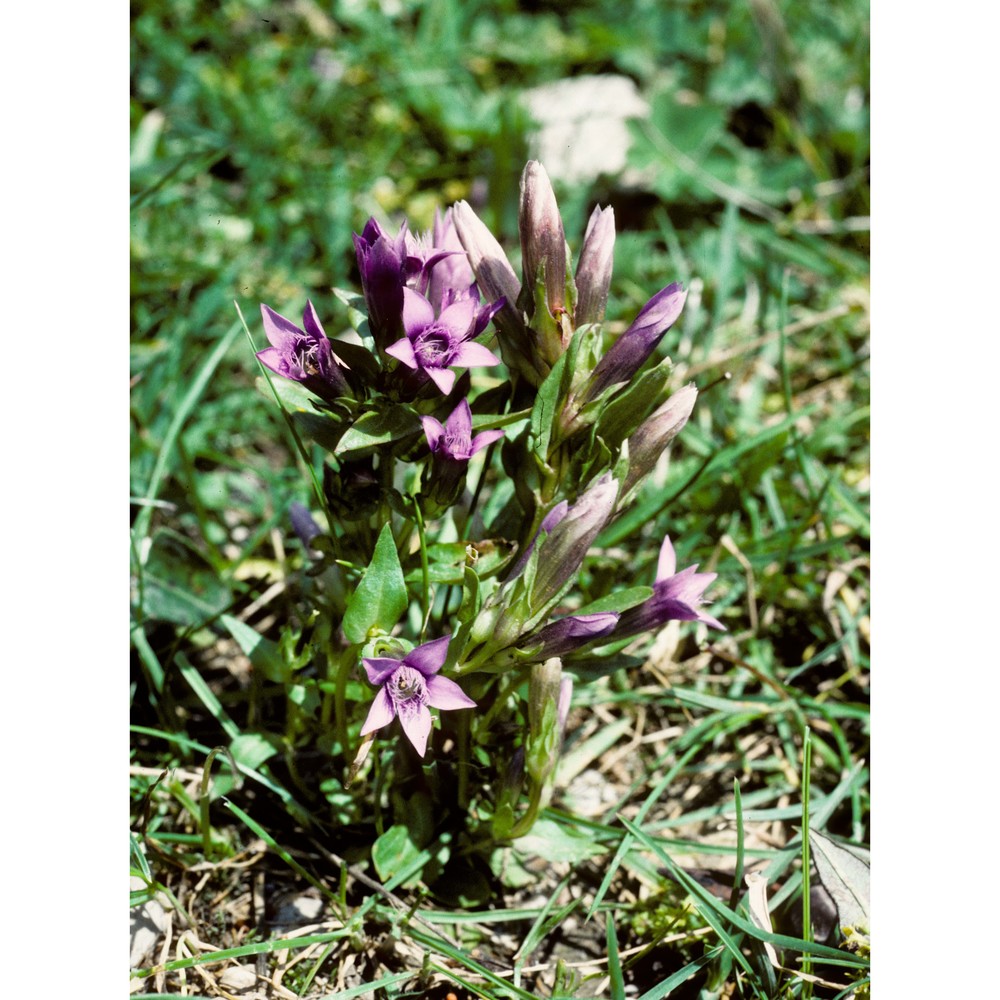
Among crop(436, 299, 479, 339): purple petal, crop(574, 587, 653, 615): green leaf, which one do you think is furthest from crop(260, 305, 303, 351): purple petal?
crop(574, 587, 653, 615): green leaf

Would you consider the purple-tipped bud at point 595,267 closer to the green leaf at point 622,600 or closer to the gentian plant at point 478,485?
the gentian plant at point 478,485

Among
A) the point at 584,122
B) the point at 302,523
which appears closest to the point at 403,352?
the point at 302,523

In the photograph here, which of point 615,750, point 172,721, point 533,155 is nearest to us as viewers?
point 172,721

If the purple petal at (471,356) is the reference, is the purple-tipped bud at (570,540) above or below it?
below

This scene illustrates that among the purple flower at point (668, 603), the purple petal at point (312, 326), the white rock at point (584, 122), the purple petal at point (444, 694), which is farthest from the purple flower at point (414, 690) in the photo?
the white rock at point (584, 122)

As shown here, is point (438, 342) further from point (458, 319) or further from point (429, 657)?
point (429, 657)
